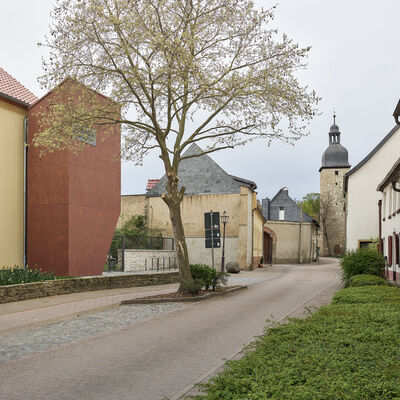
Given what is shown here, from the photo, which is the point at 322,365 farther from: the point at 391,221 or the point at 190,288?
the point at 391,221

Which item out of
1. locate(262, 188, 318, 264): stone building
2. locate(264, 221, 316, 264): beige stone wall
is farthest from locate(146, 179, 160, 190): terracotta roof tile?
locate(264, 221, 316, 264): beige stone wall

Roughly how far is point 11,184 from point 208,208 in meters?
20.1

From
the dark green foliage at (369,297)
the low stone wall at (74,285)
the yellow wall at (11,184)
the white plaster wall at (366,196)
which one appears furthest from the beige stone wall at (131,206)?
the dark green foliage at (369,297)

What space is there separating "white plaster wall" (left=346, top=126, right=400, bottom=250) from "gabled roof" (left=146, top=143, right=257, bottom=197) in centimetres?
813

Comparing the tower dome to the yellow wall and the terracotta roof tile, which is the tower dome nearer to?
the terracotta roof tile

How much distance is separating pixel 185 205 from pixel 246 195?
4.88 meters

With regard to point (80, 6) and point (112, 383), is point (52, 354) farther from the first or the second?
point (80, 6)

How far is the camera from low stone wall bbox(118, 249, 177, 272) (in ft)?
92.2

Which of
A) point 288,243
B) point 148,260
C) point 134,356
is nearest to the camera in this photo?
point 134,356

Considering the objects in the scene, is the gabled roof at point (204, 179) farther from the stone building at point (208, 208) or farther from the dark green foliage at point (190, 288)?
the dark green foliage at point (190, 288)

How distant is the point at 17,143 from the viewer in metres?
20.8

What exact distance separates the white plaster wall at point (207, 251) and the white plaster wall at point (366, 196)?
8.35 meters

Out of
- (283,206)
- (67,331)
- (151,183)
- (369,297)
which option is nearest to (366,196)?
(151,183)

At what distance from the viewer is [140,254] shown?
97.2ft
